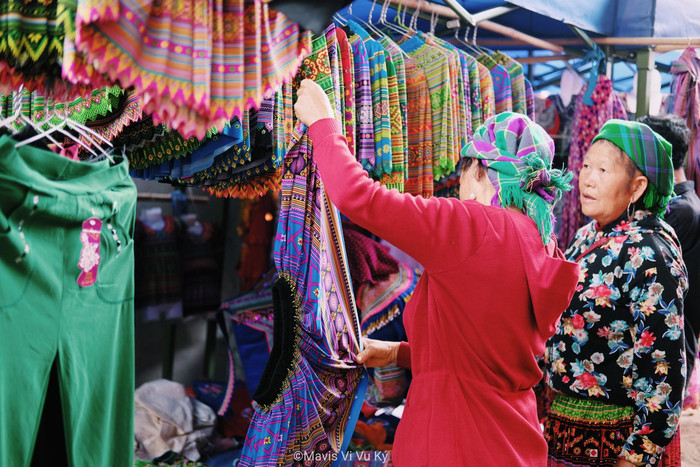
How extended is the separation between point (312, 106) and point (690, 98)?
365cm

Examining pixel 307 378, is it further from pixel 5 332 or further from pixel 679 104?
pixel 679 104

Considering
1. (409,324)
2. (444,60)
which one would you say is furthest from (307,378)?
(444,60)

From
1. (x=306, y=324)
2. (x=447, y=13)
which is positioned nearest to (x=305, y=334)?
(x=306, y=324)

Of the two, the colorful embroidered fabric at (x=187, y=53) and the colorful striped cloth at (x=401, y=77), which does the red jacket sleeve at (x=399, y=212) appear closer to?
the colorful embroidered fabric at (x=187, y=53)

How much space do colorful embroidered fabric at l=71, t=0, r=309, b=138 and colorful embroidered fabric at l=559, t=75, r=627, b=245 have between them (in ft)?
11.0

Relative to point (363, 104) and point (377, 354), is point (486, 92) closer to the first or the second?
point (363, 104)

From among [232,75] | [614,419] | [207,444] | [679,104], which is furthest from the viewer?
[679,104]

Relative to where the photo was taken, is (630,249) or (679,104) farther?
(679,104)

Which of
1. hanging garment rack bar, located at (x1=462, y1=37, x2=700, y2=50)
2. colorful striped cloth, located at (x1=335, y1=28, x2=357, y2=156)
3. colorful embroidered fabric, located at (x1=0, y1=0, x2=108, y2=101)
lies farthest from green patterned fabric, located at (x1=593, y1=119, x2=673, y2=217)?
colorful embroidered fabric, located at (x1=0, y1=0, x2=108, y2=101)

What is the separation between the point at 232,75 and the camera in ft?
4.18

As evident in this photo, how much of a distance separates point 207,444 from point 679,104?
12.6ft

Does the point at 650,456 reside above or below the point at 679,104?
below

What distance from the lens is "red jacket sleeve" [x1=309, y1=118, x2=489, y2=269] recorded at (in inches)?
67.0

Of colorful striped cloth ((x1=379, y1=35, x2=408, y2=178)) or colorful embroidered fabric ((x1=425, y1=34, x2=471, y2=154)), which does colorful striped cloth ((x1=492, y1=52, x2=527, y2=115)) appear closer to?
colorful embroidered fabric ((x1=425, y1=34, x2=471, y2=154))
